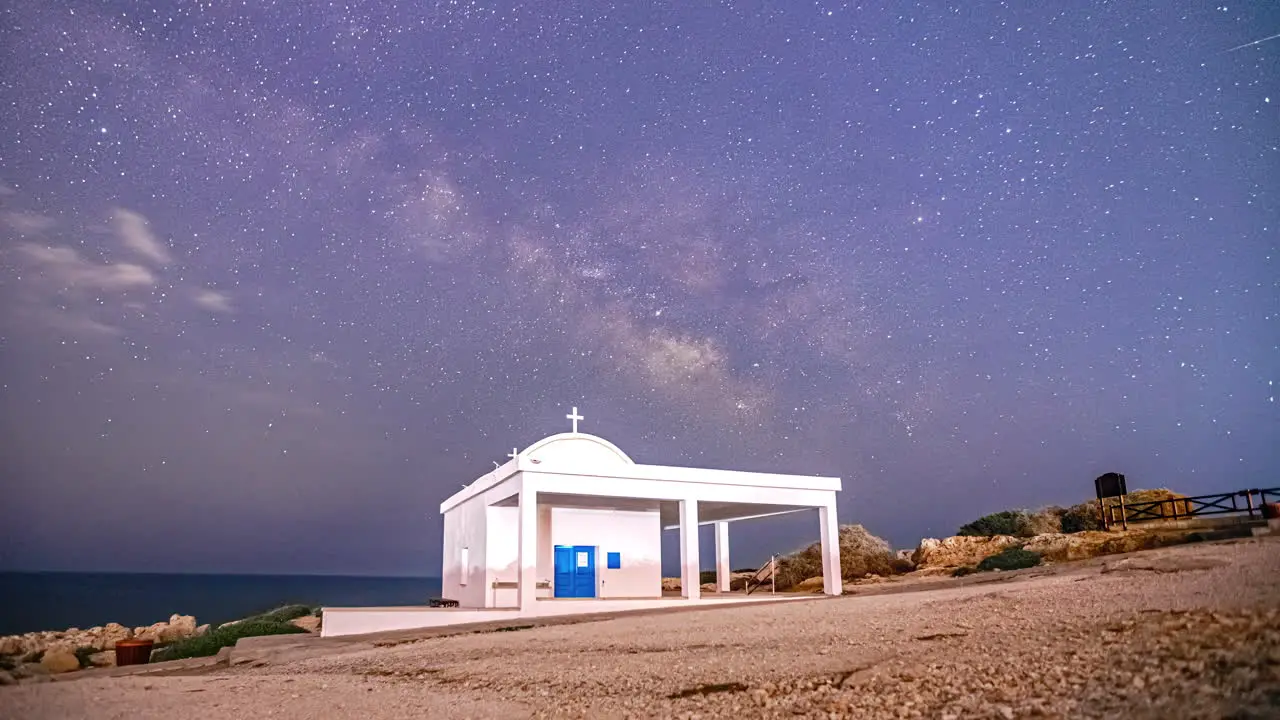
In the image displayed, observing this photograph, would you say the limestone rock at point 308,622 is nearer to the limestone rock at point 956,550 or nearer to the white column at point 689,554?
the white column at point 689,554

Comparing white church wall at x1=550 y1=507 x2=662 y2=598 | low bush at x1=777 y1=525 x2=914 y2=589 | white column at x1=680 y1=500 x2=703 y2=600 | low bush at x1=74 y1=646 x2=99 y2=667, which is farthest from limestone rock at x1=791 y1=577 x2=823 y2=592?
low bush at x1=74 y1=646 x2=99 y2=667

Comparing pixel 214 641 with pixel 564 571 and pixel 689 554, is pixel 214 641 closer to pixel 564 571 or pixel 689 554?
pixel 564 571

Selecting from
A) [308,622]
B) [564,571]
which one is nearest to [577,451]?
[564,571]

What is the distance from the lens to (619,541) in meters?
22.4

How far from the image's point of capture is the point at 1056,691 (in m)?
4.42

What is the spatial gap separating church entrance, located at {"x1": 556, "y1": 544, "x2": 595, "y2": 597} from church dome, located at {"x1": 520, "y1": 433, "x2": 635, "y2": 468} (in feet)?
7.59

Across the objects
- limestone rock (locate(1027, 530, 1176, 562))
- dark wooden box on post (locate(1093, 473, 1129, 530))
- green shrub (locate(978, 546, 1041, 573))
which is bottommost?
green shrub (locate(978, 546, 1041, 573))

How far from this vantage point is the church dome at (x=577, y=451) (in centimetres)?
2123

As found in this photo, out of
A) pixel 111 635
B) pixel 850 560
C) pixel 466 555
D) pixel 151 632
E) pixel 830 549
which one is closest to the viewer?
pixel 830 549

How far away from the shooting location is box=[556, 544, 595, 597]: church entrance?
21.7 metres

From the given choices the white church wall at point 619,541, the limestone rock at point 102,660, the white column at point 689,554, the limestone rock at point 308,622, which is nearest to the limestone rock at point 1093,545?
the white column at point 689,554

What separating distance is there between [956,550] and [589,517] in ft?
55.2

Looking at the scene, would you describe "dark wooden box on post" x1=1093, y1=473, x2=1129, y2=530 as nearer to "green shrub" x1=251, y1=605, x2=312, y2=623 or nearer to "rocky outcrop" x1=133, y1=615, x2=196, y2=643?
"green shrub" x1=251, y1=605, x2=312, y2=623

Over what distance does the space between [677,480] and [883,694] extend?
14.7 m
